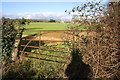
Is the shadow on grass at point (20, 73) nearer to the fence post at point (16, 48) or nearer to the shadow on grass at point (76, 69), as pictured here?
the fence post at point (16, 48)

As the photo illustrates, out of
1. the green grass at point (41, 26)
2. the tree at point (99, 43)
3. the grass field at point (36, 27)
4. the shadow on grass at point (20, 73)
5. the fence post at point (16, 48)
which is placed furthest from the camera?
the fence post at point (16, 48)

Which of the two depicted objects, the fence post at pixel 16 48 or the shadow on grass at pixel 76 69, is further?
the fence post at pixel 16 48

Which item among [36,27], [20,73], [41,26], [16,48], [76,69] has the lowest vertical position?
[20,73]

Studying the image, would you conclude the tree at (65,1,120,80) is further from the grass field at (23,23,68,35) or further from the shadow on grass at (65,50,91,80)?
the grass field at (23,23,68,35)

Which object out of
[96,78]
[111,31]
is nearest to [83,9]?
[111,31]

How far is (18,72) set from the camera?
177 inches

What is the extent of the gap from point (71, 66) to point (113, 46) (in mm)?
1327

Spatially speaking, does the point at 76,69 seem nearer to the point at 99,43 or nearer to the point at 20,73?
the point at 99,43

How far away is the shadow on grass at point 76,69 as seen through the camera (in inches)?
159

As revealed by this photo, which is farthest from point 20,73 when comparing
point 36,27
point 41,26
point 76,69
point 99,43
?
point 41,26

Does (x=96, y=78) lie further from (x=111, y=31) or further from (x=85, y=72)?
(x=111, y=31)

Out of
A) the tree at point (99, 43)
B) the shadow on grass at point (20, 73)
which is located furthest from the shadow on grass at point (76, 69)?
the shadow on grass at point (20, 73)

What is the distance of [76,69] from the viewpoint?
4164 millimetres

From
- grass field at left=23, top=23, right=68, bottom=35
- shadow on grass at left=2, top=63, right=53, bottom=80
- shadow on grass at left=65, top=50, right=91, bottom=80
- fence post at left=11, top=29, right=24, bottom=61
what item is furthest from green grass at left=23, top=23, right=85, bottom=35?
shadow on grass at left=2, top=63, right=53, bottom=80
